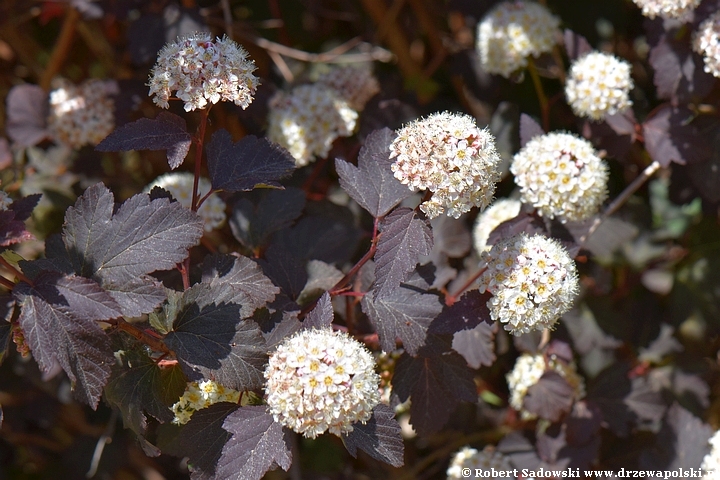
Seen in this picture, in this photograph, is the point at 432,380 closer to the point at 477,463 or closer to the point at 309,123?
the point at 477,463

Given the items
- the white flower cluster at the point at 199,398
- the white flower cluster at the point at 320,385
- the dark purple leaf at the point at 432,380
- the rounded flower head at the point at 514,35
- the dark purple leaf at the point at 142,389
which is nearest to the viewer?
the white flower cluster at the point at 320,385

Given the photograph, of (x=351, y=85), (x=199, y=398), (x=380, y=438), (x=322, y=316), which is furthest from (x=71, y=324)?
(x=351, y=85)

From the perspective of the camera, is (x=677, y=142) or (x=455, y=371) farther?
(x=677, y=142)

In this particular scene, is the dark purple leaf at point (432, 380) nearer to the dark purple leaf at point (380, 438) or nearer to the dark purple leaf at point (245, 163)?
the dark purple leaf at point (380, 438)

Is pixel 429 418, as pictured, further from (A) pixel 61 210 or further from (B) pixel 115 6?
(B) pixel 115 6

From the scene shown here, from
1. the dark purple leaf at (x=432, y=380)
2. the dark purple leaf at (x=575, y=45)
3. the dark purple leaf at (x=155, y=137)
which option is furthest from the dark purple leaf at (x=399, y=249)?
the dark purple leaf at (x=575, y=45)

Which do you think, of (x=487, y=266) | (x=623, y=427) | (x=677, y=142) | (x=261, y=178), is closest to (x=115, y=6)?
(x=261, y=178)
